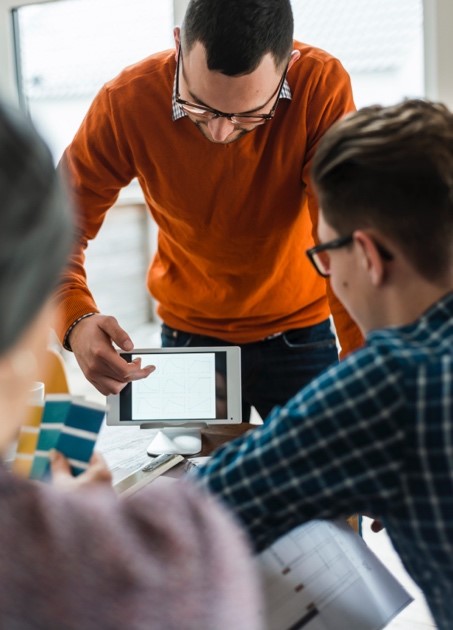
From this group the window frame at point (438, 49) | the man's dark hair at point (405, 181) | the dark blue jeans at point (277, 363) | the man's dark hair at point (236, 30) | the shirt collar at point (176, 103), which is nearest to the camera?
the man's dark hair at point (405, 181)

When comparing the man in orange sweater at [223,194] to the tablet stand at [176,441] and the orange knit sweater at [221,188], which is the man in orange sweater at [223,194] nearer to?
the orange knit sweater at [221,188]

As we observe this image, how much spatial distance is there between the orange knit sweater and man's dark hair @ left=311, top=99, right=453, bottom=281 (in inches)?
23.2

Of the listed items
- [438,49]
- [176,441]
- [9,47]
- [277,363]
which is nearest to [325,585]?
[176,441]

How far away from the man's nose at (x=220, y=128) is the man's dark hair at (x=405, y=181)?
1.75 ft

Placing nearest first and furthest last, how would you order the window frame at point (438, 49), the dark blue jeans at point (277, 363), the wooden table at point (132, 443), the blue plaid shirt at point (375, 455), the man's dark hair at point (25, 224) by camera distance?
the man's dark hair at point (25, 224) → the blue plaid shirt at point (375, 455) → the wooden table at point (132, 443) → the dark blue jeans at point (277, 363) → the window frame at point (438, 49)

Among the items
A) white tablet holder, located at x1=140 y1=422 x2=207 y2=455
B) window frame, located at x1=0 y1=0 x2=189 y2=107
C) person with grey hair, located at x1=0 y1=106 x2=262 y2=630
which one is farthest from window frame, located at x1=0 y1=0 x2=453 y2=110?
person with grey hair, located at x1=0 y1=106 x2=262 y2=630

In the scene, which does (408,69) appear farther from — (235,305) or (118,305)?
(118,305)

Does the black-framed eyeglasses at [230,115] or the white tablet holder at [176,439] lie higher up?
the black-framed eyeglasses at [230,115]

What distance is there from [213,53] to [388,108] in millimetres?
446

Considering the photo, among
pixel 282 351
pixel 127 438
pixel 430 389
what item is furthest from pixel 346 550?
pixel 282 351

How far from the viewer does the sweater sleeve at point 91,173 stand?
64.2 inches

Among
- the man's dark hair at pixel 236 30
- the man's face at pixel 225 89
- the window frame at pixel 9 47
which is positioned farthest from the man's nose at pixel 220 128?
the window frame at pixel 9 47

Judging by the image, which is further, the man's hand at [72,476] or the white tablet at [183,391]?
the white tablet at [183,391]

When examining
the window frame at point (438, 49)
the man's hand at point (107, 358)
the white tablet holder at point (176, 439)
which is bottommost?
the white tablet holder at point (176, 439)
